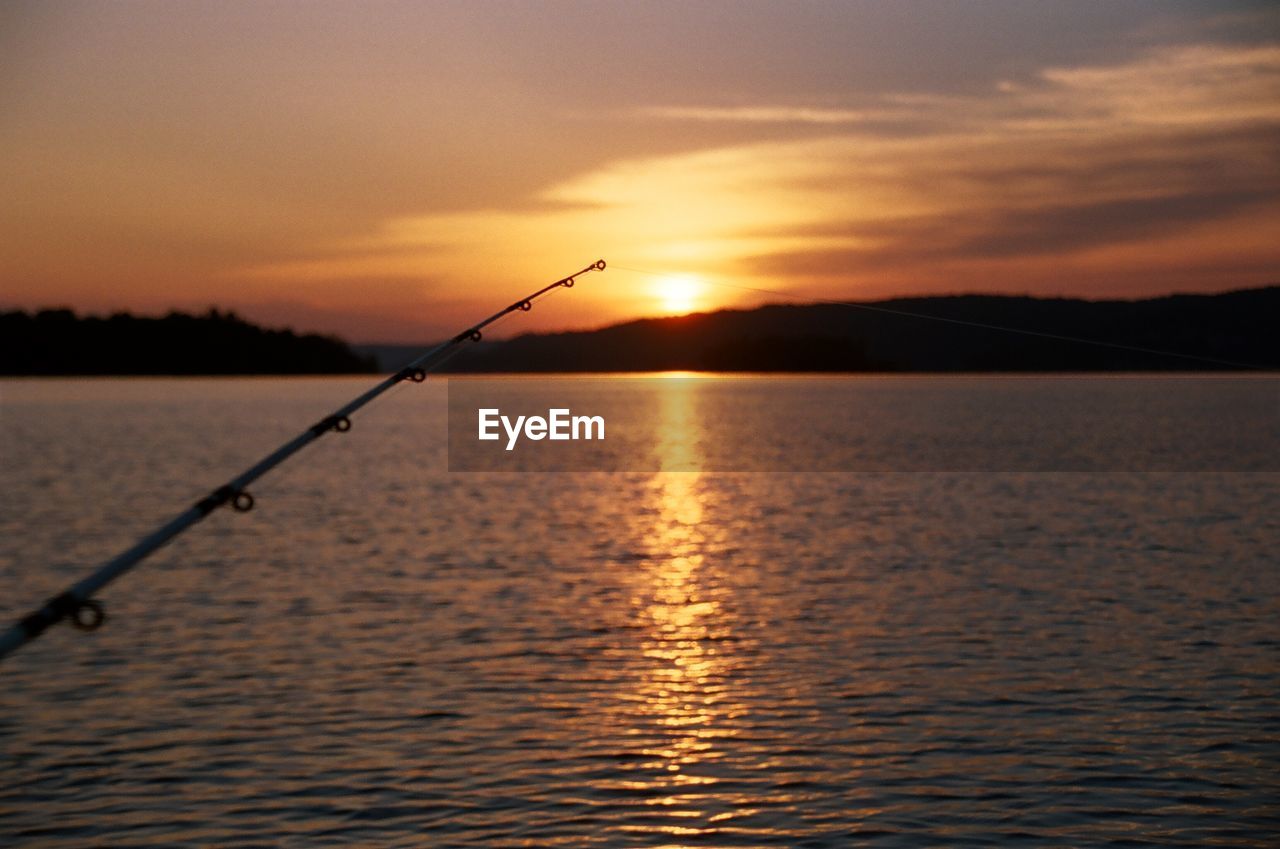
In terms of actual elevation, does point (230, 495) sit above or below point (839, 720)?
above

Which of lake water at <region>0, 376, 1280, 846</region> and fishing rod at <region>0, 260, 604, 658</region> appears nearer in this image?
fishing rod at <region>0, 260, 604, 658</region>

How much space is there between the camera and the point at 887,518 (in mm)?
41469

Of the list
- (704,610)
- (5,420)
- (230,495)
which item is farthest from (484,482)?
(5,420)

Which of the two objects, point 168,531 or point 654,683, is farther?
point 654,683

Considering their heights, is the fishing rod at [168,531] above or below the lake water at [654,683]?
above

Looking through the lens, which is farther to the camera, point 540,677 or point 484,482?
point 484,482

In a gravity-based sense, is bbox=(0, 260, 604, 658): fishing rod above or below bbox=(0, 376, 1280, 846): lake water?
above

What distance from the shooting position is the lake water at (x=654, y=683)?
43.4 ft

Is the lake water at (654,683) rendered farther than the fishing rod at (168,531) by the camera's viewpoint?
Yes

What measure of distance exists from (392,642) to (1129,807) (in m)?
11.2

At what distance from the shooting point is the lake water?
13.2 m

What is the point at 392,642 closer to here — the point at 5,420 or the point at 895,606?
the point at 895,606

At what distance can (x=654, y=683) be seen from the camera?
1853 cm

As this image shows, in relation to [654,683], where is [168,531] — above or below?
above
